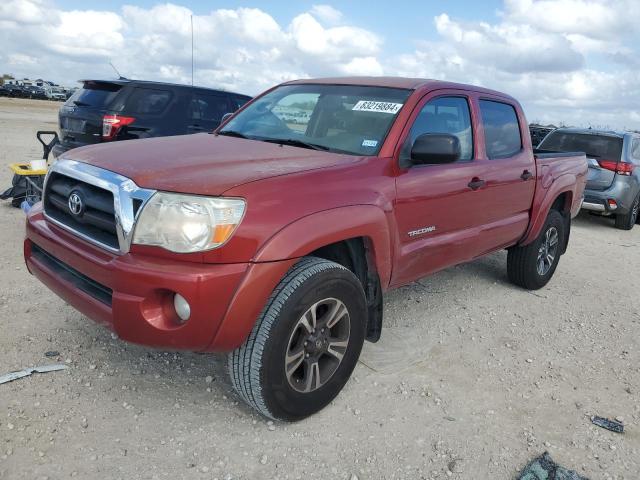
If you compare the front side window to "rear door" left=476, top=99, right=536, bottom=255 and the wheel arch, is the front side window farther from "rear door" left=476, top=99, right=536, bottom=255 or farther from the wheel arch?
the wheel arch

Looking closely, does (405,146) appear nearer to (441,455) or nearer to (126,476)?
(441,455)

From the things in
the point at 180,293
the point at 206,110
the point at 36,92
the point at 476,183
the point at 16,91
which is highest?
the point at 36,92

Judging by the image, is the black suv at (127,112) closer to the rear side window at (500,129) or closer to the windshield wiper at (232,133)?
the windshield wiper at (232,133)

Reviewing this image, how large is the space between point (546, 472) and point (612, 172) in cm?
776

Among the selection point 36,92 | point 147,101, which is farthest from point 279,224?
point 36,92

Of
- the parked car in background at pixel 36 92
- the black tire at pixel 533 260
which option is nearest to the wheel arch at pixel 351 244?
the black tire at pixel 533 260

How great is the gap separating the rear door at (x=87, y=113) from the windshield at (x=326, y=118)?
10.3ft

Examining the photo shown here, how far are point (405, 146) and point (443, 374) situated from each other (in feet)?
4.79

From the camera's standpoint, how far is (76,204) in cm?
266

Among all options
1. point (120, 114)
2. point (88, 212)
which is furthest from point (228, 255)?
point (120, 114)

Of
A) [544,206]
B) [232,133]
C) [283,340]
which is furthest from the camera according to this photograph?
[544,206]

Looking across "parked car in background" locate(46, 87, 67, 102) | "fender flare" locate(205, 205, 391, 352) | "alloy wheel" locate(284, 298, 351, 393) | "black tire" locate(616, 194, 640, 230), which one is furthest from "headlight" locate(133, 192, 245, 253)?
"parked car in background" locate(46, 87, 67, 102)

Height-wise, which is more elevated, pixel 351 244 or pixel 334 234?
pixel 334 234

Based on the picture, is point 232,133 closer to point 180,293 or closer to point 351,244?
point 351,244
